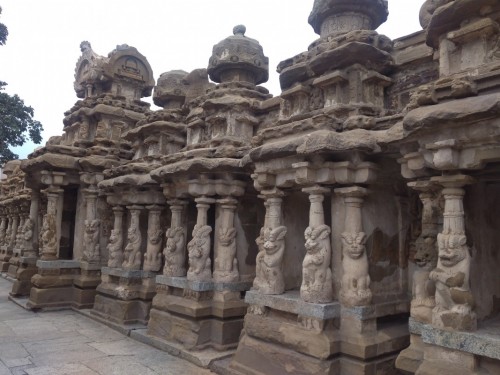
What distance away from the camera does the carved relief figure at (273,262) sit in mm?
5219

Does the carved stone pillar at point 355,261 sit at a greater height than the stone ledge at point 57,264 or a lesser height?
greater

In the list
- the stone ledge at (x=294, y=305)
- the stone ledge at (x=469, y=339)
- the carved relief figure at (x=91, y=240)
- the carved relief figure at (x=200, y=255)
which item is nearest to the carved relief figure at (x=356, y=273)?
the stone ledge at (x=294, y=305)

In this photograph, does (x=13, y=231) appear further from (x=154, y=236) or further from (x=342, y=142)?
(x=342, y=142)

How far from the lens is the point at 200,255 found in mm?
6668

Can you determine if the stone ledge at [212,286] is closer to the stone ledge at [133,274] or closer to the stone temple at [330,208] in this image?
the stone temple at [330,208]

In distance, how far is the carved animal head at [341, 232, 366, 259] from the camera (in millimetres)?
4578

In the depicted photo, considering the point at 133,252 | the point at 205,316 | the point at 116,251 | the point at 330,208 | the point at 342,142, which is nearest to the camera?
the point at 342,142

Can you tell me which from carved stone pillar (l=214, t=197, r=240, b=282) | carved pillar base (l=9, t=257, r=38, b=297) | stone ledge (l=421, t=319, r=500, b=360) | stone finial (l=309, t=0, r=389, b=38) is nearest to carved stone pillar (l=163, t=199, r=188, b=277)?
carved stone pillar (l=214, t=197, r=240, b=282)

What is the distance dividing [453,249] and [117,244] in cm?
709

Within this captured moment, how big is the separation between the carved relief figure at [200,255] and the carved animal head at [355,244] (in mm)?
2708

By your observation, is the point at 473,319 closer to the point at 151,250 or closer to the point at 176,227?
the point at 176,227

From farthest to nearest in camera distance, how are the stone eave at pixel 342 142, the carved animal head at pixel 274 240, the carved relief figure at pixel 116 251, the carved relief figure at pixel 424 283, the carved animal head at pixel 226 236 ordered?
1. the carved relief figure at pixel 116 251
2. the carved animal head at pixel 226 236
3. the carved animal head at pixel 274 240
4. the stone eave at pixel 342 142
5. the carved relief figure at pixel 424 283

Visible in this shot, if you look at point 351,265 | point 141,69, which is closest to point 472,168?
point 351,265

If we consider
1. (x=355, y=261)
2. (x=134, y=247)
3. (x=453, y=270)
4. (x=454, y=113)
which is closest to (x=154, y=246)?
(x=134, y=247)
